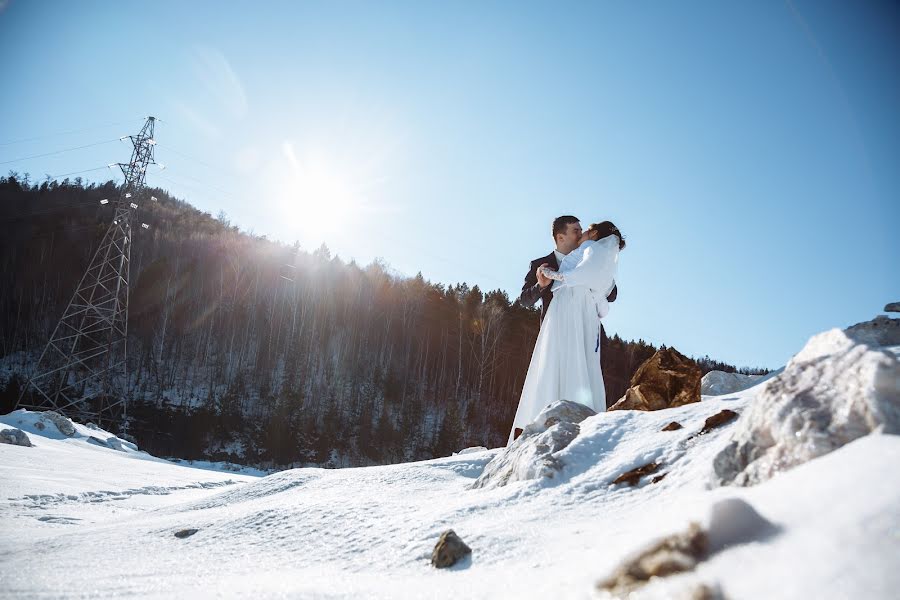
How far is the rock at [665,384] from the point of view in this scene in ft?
12.3

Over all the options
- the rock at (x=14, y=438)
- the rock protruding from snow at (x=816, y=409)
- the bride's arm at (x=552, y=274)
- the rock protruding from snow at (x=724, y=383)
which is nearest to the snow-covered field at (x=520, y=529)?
the rock protruding from snow at (x=816, y=409)

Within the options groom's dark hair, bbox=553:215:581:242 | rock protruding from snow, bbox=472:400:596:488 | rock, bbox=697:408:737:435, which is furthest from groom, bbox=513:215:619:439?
rock, bbox=697:408:737:435

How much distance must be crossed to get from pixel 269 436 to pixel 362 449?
16.4 ft

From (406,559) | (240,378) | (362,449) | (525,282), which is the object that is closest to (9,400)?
(240,378)

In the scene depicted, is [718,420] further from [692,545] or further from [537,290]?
[537,290]

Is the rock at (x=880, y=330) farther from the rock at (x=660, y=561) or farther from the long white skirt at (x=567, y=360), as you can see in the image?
the long white skirt at (x=567, y=360)

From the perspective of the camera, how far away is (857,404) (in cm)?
112

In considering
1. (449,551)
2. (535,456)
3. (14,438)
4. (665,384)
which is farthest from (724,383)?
(14,438)

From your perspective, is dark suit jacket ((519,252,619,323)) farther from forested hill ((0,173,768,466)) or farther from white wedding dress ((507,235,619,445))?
forested hill ((0,173,768,466))

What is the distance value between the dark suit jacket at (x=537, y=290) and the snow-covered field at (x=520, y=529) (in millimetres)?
2016

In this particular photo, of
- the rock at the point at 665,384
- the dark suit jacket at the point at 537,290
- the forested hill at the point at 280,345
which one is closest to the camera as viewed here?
the rock at the point at 665,384

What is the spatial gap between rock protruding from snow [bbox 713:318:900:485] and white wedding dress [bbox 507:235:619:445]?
315 cm

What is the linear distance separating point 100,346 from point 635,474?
23.6 meters

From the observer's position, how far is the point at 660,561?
100 cm
